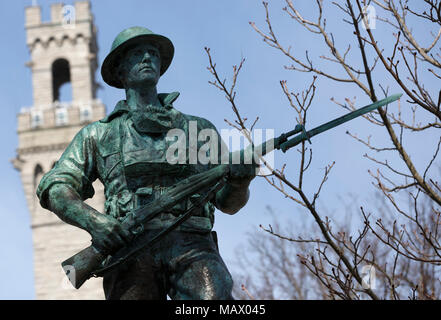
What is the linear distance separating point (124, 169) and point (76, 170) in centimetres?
27

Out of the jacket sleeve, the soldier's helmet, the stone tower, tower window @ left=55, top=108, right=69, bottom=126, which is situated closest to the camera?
the jacket sleeve

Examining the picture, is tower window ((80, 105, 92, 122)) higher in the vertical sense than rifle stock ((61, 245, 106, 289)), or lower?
higher

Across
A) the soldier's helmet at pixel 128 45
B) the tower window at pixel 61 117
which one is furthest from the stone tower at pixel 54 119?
the soldier's helmet at pixel 128 45

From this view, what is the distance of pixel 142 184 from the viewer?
18.6 feet

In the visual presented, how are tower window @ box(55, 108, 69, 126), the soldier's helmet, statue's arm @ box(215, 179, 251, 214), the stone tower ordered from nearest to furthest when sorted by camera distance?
statue's arm @ box(215, 179, 251, 214) < the soldier's helmet < the stone tower < tower window @ box(55, 108, 69, 126)

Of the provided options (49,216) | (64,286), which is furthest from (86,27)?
(64,286)

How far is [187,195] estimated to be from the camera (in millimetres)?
5426

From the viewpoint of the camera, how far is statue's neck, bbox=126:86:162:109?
19.4ft

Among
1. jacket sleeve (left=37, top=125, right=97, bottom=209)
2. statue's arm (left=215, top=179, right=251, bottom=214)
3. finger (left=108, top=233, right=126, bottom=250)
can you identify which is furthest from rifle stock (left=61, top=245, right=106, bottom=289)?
statue's arm (left=215, top=179, right=251, bottom=214)

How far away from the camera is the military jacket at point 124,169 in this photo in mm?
5574

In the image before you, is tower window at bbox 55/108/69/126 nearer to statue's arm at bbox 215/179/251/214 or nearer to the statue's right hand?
statue's arm at bbox 215/179/251/214
